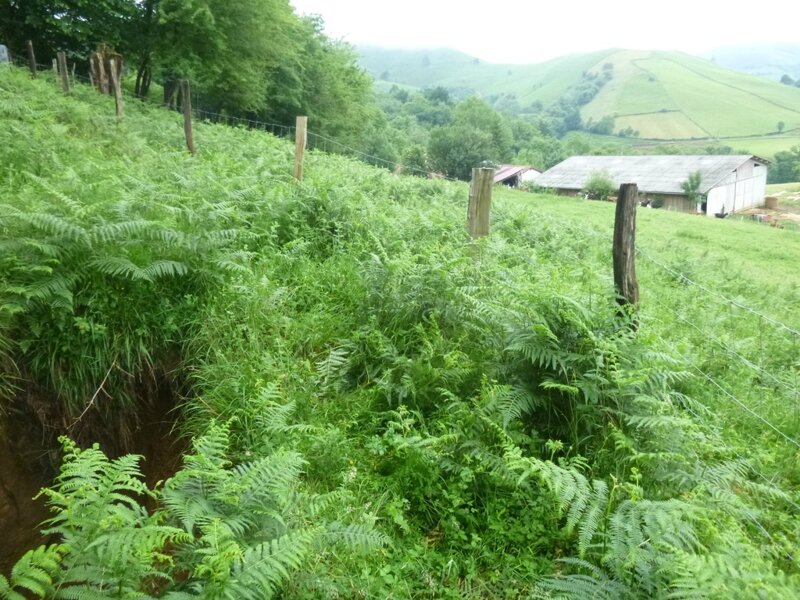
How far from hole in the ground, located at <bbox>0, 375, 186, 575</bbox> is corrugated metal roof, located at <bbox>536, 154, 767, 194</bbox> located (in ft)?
120

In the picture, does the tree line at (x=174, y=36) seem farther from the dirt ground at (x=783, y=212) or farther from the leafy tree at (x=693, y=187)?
the dirt ground at (x=783, y=212)

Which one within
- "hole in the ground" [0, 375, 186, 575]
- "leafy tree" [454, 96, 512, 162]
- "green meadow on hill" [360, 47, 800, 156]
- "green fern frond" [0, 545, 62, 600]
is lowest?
"hole in the ground" [0, 375, 186, 575]

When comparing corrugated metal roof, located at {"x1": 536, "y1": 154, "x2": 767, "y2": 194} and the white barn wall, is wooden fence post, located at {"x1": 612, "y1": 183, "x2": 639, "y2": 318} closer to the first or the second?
corrugated metal roof, located at {"x1": 536, "y1": 154, "x2": 767, "y2": 194}

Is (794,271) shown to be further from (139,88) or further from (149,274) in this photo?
(139,88)

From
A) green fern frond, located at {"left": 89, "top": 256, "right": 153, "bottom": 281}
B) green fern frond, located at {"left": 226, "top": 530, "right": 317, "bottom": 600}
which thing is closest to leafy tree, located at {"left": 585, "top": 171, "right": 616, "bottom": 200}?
green fern frond, located at {"left": 89, "top": 256, "right": 153, "bottom": 281}

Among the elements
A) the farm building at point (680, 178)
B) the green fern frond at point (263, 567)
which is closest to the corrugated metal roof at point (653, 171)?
the farm building at point (680, 178)

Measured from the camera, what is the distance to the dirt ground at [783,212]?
37.1m

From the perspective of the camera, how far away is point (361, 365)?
16.8 feet

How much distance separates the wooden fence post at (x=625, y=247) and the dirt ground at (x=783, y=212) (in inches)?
1468

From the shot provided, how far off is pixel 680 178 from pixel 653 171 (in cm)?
260

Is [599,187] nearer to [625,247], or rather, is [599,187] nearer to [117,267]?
[625,247]

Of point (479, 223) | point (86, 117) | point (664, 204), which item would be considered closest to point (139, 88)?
point (86, 117)

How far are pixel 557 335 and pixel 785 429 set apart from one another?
2.59 metres

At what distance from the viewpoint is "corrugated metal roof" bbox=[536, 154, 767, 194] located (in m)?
40.0
